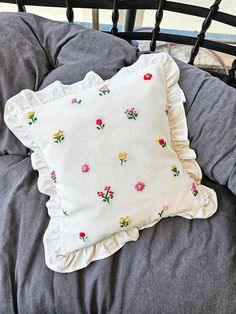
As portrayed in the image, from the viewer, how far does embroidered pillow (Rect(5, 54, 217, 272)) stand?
682 mm

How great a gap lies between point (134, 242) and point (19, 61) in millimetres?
570

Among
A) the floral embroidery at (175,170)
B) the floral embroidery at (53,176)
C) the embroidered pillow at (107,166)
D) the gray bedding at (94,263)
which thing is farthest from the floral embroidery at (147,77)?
the floral embroidery at (53,176)

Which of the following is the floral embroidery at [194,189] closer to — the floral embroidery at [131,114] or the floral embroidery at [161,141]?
the floral embroidery at [161,141]

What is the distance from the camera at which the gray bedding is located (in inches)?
26.1

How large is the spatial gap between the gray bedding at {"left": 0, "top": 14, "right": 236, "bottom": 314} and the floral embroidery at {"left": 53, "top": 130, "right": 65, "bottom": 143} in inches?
6.4

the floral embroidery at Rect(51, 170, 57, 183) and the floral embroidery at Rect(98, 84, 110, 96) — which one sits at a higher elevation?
the floral embroidery at Rect(98, 84, 110, 96)

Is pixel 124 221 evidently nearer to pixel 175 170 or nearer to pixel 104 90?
pixel 175 170

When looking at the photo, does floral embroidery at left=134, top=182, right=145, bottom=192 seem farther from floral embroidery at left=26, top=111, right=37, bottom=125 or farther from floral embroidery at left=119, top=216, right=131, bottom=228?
floral embroidery at left=26, top=111, right=37, bottom=125

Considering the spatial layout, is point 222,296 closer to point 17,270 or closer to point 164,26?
point 17,270

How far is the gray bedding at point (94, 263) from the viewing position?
2.17 feet

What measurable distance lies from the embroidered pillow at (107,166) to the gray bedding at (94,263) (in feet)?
0.13

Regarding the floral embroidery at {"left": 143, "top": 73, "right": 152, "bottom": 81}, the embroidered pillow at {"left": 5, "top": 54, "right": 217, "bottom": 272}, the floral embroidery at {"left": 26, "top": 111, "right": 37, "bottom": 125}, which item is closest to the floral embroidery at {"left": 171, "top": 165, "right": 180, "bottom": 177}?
the embroidered pillow at {"left": 5, "top": 54, "right": 217, "bottom": 272}

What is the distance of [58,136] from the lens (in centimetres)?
69

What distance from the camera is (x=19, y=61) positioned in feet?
2.49
